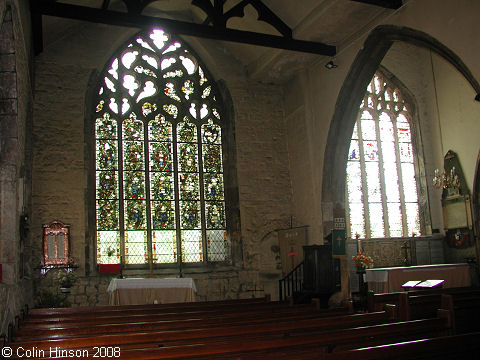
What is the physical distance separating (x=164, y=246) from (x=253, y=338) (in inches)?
262

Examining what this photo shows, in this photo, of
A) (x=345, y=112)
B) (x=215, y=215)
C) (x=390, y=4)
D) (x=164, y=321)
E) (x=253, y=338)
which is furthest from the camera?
(x=215, y=215)

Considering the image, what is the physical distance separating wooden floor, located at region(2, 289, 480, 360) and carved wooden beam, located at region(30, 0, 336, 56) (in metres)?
4.67

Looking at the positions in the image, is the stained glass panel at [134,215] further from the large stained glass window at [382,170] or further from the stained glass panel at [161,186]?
the large stained glass window at [382,170]

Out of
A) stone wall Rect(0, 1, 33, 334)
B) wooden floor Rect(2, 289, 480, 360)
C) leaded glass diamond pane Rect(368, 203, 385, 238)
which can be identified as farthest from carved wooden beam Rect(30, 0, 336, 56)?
wooden floor Rect(2, 289, 480, 360)

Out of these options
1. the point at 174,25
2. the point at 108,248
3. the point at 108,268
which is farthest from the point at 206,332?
the point at 108,248

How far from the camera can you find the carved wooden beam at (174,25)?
7.87 m

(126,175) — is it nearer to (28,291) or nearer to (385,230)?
(28,291)

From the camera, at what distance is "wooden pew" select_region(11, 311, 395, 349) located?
3.63 m

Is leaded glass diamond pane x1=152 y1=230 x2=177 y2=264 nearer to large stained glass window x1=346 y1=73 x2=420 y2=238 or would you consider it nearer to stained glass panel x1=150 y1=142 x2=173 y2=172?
stained glass panel x1=150 y1=142 x2=173 y2=172

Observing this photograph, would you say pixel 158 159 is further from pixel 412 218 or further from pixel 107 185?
pixel 412 218

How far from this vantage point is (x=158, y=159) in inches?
424

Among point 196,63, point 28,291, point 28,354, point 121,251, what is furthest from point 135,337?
point 196,63

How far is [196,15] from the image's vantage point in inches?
451

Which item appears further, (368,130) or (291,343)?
(368,130)
